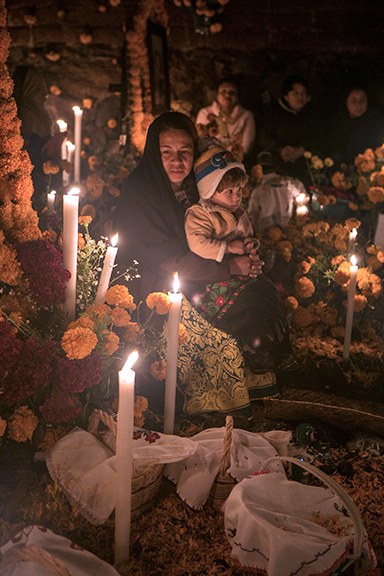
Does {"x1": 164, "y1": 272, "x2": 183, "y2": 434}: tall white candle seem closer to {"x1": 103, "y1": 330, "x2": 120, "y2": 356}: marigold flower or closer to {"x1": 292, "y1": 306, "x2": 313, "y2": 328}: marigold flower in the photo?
{"x1": 103, "y1": 330, "x2": 120, "y2": 356}: marigold flower

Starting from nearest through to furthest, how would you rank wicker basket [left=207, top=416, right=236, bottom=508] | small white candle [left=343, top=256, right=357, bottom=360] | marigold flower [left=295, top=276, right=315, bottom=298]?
wicker basket [left=207, top=416, right=236, bottom=508] < small white candle [left=343, top=256, right=357, bottom=360] < marigold flower [left=295, top=276, right=315, bottom=298]

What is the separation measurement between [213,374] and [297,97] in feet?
10.4

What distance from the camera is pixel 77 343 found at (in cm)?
137

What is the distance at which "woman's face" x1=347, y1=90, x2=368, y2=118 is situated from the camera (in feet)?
13.9

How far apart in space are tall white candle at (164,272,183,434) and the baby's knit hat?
22.8 inches

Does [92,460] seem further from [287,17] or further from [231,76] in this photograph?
[287,17]

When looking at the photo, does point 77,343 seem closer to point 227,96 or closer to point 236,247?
point 236,247

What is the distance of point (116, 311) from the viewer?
Answer: 1.63m

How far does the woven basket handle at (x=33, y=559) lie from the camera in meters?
0.98

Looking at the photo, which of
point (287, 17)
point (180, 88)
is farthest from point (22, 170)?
point (287, 17)

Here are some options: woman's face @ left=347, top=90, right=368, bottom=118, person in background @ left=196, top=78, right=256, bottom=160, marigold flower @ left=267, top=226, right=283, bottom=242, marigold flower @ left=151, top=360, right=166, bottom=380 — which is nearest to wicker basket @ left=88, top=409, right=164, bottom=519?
marigold flower @ left=151, top=360, right=166, bottom=380

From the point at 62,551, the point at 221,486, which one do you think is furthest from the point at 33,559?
the point at 221,486

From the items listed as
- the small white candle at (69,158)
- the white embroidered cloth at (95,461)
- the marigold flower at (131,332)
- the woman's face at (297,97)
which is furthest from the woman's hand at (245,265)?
the woman's face at (297,97)

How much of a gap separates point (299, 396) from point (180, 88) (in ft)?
11.1
